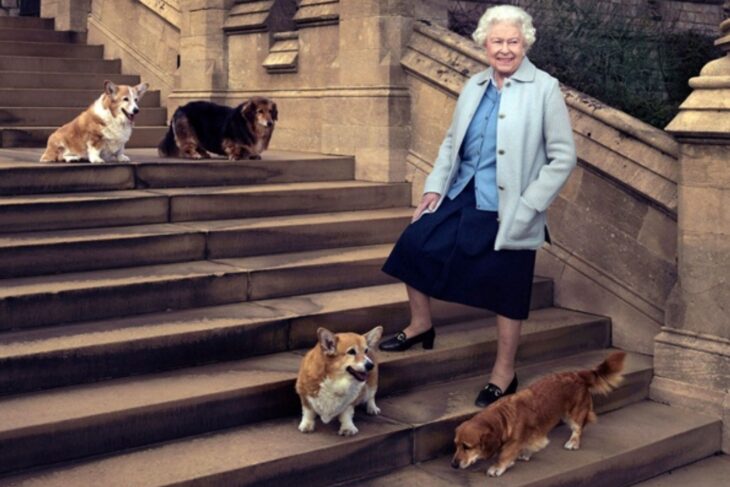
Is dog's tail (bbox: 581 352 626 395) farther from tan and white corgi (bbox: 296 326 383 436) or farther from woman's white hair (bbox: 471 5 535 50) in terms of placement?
woman's white hair (bbox: 471 5 535 50)

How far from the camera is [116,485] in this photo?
15.1 ft

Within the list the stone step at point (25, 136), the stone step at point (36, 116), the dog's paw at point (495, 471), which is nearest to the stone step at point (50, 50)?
the stone step at point (36, 116)

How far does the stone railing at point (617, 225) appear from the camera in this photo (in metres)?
6.93

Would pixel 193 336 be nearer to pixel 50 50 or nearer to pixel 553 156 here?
pixel 553 156

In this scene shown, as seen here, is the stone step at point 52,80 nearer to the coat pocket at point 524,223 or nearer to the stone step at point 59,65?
the stone step at point 59,65

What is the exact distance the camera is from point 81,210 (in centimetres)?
699

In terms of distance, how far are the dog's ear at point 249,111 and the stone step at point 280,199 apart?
62 cm

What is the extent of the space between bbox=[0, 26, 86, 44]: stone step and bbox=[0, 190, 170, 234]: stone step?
574cm

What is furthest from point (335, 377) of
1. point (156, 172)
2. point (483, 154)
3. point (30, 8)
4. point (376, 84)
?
point (30, 8)

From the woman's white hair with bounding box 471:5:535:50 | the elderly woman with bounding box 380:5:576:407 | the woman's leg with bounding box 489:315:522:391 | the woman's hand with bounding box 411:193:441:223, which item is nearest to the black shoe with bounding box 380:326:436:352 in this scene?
the elderly woman with bounding box 380:5:576:407

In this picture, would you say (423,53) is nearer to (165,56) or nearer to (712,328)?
(712,328)

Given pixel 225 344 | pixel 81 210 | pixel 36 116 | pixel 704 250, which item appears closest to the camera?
pixel 225 344

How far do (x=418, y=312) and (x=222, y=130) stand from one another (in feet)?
10.3

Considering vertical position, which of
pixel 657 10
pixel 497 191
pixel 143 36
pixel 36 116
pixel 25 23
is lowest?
pixel 497 191
